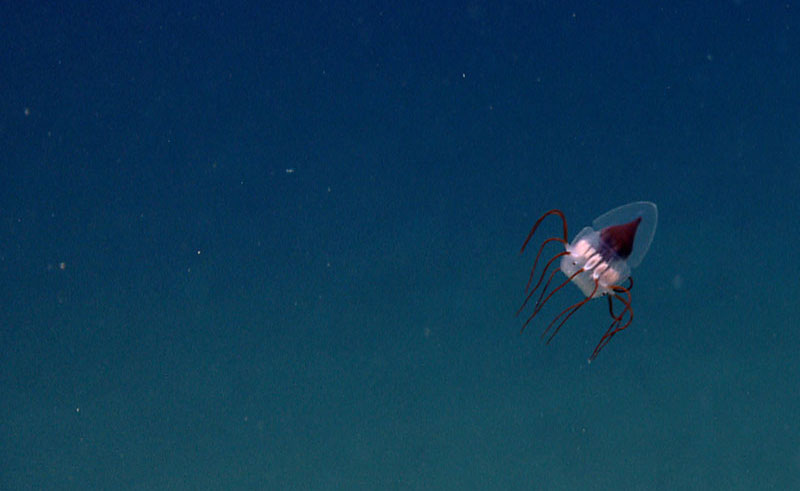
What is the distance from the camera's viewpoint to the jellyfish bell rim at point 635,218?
293cm

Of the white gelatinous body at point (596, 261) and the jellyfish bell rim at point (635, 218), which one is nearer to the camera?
the white gelatinous body at point (596, 261)

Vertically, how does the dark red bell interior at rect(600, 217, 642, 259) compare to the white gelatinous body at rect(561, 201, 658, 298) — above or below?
above

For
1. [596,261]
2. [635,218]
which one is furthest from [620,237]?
[635,218]

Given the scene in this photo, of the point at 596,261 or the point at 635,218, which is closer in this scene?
the point at 596,261

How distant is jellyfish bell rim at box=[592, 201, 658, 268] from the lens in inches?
115

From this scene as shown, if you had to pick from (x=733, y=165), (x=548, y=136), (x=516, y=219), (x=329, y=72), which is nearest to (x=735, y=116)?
(x=733, y=165)

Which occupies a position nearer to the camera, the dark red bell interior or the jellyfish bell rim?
the dark red bell interior

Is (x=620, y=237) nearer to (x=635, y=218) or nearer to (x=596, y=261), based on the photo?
(x=596, y=261)

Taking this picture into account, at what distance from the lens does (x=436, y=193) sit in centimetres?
321

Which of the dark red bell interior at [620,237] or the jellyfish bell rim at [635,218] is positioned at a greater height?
the dark red bell interior at [620,237]

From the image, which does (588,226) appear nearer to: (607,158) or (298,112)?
(607,158)

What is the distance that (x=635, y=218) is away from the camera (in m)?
2.92

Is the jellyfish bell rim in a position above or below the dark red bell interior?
below

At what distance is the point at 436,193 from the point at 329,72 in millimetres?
649
